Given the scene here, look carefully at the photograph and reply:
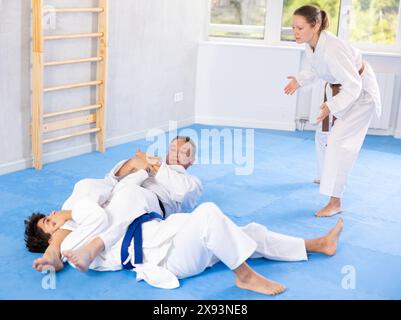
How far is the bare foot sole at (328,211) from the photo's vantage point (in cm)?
413

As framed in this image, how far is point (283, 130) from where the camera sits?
6.91 metres

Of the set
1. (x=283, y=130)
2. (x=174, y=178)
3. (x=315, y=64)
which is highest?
(x=315, y=64)

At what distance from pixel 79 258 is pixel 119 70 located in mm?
3164

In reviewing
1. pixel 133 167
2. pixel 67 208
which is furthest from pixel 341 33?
pixel 67 208

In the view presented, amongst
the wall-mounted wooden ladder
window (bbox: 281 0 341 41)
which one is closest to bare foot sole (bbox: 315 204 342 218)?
the wall-mounted wooden ladder

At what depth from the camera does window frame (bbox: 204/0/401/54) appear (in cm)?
692

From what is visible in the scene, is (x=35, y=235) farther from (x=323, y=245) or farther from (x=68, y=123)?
(x=68, y=123)

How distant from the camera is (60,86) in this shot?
5.00m

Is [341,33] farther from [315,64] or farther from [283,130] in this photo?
[315,64]

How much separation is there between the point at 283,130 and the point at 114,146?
6.84 feet

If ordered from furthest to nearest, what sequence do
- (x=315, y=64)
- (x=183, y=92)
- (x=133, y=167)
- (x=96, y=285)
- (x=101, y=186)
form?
1. (x=183, y=92)
2. (x=315, y=64)
3. (x=133, y=167)
4. (x=101, y=186)
5. (x=96, y=285)

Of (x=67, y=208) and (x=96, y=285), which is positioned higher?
(x=67, y=208)

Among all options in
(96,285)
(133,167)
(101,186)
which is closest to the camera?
(96,285)
